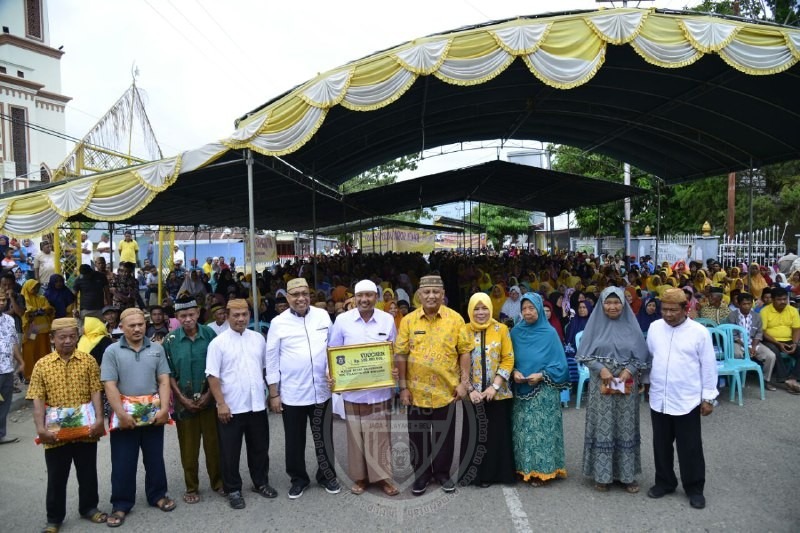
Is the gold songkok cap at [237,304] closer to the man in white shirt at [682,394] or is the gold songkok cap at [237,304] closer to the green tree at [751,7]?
the man in white shirt at [682,394]

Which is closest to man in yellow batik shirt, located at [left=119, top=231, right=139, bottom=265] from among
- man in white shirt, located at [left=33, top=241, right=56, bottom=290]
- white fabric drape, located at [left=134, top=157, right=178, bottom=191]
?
man in white shirt, located at [left=33, top=241, right=56, bottom=290]

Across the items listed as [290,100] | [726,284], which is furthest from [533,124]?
[290,100]

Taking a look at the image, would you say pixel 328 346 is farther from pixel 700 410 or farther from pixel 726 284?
pixel 726 284

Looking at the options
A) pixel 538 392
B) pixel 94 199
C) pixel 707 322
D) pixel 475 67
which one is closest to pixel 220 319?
pixel 94 199

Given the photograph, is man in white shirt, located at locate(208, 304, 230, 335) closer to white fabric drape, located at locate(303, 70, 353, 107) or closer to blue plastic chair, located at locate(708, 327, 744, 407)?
white fabric drape, located at locate(303, 70, 353, 107)

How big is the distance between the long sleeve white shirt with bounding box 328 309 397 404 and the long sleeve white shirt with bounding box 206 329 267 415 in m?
0.61

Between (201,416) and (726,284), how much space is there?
31.3ft

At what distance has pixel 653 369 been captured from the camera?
13.0 ft

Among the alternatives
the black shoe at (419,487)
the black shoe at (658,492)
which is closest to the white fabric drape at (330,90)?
the black shoe at (419,487)

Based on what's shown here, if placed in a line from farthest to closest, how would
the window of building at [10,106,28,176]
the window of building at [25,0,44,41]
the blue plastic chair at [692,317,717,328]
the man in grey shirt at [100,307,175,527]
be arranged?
the window of building at [10,106,28,176] < the window of building at [25,0,44,41] < the blue plastic chair at [692,317,717,328] < the man in grey shirt at [100,307,175,527]

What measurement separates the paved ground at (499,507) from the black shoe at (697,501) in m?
0.04

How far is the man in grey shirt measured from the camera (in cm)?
369

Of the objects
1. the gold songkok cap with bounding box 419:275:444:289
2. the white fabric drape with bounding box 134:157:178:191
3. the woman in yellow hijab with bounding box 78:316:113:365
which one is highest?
the white fabric drape with bounding box 134:157:178:191

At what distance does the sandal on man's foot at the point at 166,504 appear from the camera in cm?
393
